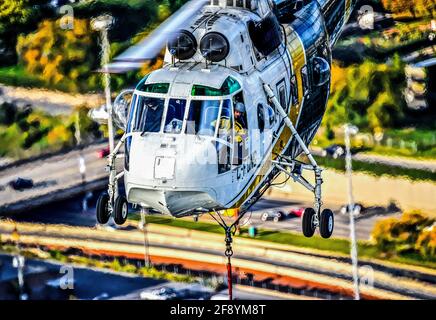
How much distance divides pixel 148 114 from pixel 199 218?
11.4 meters

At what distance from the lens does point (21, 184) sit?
1372 inches

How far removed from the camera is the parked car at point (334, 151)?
3203 cm

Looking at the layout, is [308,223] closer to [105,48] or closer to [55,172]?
[105,48]

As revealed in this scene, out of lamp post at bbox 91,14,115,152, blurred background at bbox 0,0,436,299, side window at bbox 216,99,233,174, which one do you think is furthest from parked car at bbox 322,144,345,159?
side window at bbox 216,99,233,174

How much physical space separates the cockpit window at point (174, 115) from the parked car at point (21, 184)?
39.8 ft

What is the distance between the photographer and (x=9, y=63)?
113 ft

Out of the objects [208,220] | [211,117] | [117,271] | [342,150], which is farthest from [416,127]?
[211,117]

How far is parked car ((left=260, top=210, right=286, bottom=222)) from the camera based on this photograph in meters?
32.9

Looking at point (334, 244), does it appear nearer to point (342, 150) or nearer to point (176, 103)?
point (342, 150)

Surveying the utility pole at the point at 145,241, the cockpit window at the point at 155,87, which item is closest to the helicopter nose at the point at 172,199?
the cockpit window at the point at 155,87

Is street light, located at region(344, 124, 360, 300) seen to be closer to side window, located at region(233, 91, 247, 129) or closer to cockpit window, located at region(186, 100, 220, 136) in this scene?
side window, located at region(233, 91, 247, 129)

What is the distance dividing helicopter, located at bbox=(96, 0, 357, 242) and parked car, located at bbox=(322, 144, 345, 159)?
253 inches

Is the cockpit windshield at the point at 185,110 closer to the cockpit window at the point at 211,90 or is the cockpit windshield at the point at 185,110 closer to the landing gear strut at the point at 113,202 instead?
the cockpit window at the point at 211,90
